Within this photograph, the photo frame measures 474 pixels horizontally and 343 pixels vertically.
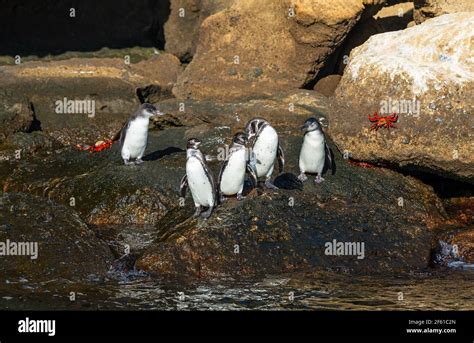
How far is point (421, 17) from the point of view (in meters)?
19.8

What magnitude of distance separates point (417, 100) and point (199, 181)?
3.79 m

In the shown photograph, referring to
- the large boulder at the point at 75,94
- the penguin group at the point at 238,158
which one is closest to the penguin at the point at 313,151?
the penguin group at the point at 238,158

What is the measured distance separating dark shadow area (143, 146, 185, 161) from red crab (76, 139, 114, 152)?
4.19 ft

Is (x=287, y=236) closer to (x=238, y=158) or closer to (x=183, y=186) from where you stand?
(x=238, y=158)

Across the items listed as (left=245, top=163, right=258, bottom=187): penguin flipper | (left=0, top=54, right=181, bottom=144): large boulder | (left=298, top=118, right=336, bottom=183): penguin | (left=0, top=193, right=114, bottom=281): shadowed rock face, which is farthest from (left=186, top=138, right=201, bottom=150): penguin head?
(left=0, top=54, right=181, bottom=144): large boulder

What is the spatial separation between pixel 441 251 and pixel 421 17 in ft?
22.4

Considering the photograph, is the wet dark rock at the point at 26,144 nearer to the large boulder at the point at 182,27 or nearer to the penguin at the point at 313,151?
the large boulder at the point at 182,27

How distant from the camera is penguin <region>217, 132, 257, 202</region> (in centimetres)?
1418

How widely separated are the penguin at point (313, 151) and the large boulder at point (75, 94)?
526cm

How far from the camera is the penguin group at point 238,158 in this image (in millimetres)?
13952
